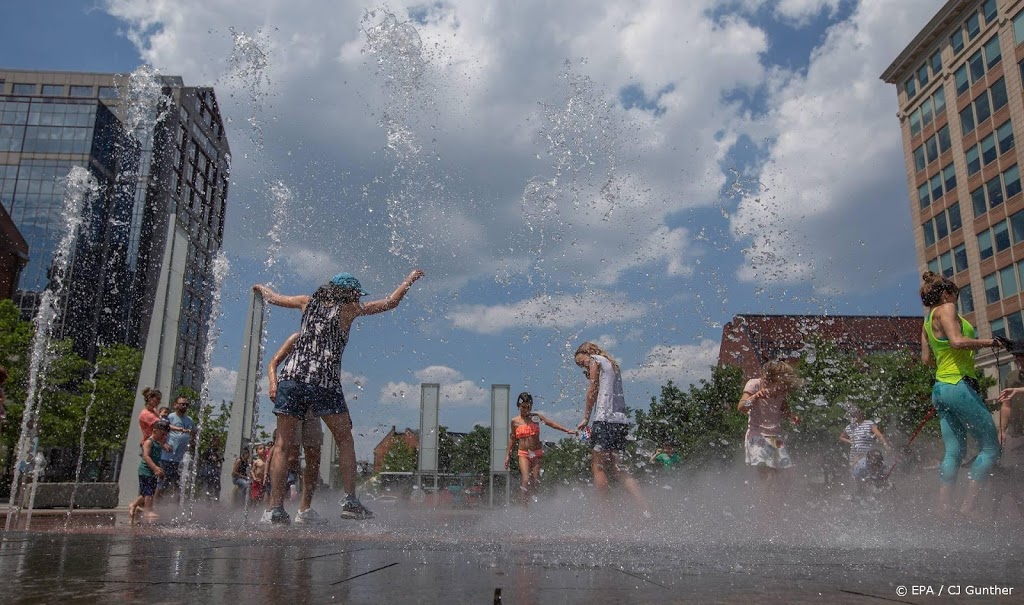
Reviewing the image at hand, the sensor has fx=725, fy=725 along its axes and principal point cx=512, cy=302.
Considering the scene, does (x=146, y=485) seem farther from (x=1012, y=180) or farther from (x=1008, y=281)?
(x=1012, y=180)

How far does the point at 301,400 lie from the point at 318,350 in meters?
0.41

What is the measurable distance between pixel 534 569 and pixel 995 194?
50421 millimetres

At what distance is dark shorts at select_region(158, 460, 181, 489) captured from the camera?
8469 mm

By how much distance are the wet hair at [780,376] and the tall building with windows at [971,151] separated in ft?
138

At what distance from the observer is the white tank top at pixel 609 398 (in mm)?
6562

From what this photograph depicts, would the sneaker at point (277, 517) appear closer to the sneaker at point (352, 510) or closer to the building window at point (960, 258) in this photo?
the sneaker at point (352, 510)

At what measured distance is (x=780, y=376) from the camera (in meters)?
6.57

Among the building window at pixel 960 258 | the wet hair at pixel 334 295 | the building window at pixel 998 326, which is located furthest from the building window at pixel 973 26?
the wet hair at pixel 334 295

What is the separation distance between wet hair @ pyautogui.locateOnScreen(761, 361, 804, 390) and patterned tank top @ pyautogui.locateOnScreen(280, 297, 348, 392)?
3762mm

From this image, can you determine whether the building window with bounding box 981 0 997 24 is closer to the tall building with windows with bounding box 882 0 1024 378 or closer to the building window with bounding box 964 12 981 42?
the tall building with windows with bounding box 882 0 1024 378

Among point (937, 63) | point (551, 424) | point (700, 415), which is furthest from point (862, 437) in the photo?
point (937, 63)

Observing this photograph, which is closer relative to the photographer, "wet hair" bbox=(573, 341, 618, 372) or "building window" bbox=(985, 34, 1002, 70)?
"wet hair" bbox=(573, 341, 618, 372)

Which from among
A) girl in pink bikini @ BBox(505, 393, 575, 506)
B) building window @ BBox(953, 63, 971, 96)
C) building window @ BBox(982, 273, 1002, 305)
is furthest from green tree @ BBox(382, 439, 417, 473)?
building window @ BBox(953, 63, 971, 96)

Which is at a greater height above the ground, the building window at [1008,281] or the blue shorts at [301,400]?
the building window at [1008,281]
